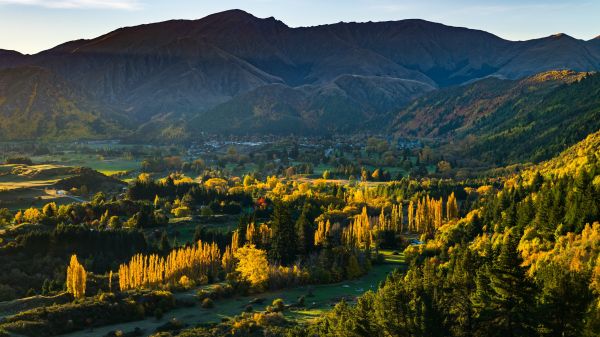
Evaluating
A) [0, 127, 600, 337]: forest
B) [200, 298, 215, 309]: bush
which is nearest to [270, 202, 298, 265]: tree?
[0, 127, 600, 337]: forest

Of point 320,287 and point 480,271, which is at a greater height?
point 480,271

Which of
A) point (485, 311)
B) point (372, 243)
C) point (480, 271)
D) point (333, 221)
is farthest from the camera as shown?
point (333, 221)

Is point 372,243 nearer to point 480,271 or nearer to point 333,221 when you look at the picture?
point 333,221

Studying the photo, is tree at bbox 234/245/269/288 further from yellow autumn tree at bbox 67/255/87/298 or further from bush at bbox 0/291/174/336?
yellow autumn tree at bbox 67/255/87/298

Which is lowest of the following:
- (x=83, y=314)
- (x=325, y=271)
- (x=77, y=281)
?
(x=83, y=314)

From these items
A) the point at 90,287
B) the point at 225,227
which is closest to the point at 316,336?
the point at 90,287

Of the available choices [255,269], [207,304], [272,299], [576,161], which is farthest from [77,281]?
[576,161]

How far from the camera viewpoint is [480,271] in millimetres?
59750

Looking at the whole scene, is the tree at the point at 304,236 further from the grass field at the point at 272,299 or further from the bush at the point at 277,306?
the bush at the point at 277,306

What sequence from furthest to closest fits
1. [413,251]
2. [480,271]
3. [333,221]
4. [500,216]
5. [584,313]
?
[333,221] → [413,251] → [500,216] → [480,271] → [584,313]

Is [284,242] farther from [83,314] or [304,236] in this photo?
[83,314]

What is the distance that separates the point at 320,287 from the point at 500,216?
38.5m

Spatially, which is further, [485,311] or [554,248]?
[554,248]

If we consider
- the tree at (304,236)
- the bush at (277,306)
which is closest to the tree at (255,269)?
the bush at (277,306)
